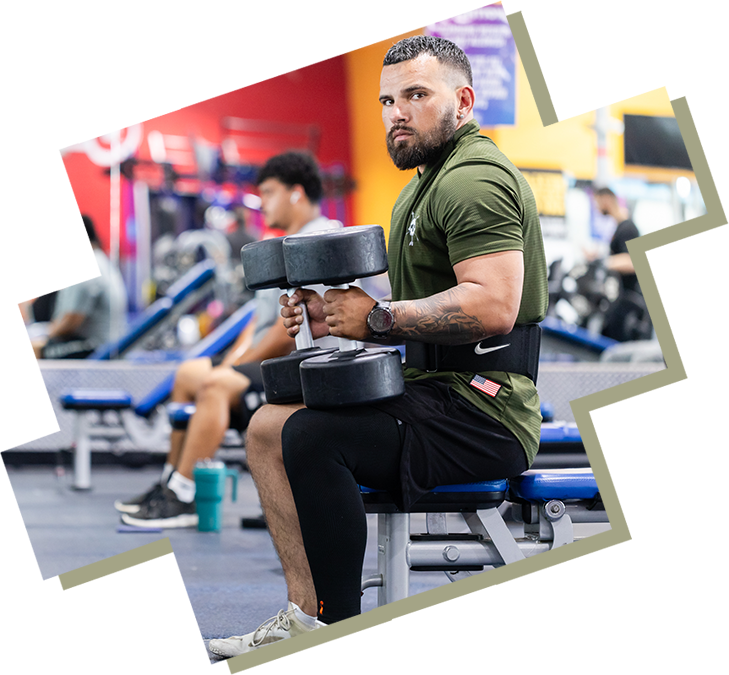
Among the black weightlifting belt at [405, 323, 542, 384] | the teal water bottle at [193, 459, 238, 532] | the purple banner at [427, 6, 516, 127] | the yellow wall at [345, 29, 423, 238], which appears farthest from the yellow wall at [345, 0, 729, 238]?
the black weightlifting belt at [405, 323, 542, 384]

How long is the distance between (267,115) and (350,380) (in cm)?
590

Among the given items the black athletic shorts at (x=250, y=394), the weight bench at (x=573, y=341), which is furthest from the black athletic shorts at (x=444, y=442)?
the weight bench at (x=573, y=341)

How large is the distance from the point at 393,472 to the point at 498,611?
34 centimetres

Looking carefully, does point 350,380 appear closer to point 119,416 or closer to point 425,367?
point 425,367

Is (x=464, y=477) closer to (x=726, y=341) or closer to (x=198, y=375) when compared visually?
(x=726, y=341)

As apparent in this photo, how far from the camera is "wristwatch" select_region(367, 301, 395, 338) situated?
5.24 feet

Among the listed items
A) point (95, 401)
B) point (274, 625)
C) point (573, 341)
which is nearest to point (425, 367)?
point (274, 625)

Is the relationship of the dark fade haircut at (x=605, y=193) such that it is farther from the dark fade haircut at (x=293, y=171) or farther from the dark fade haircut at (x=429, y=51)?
the dark fade haircut at (x=429, y=51)

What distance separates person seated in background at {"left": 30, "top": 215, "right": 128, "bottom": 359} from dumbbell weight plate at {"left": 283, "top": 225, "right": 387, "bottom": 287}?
16.2 feet

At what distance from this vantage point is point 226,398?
3.83 meters

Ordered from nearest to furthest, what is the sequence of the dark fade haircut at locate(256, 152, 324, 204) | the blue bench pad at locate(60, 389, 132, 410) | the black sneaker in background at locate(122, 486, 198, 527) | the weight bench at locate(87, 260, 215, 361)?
the dark fade haircut at locate(256, 152, 324, 204), the black sneaker in background at locate(122, 486, 198, 527), the blue bench pad at locate(60, 389, 132, 410), the weight bench at locate(87, 260, 215, 361)

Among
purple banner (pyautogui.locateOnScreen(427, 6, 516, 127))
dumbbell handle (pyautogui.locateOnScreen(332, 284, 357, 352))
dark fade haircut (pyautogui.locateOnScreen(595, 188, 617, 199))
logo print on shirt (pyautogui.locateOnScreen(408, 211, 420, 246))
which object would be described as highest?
purple banner (pyautogui.locateOnScreen(427, 6, 516, 127))

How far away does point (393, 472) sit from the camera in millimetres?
1641

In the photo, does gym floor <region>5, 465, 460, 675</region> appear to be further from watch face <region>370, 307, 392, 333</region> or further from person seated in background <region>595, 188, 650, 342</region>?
person seated in background <region>595, 188, 650, 342</region>
